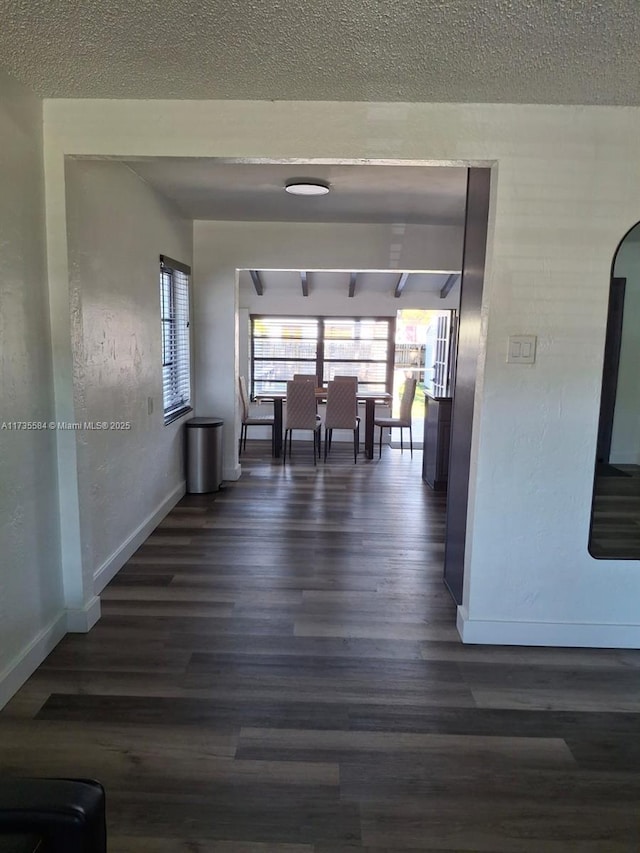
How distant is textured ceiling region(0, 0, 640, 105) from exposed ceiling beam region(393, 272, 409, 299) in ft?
16.4

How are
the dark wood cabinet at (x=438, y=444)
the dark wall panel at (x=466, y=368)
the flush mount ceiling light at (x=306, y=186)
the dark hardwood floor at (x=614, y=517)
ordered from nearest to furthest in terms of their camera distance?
the dark hardwood floor at (x=614, y=517) → the dark wall panel at (x=466, y=368) → the flush mount ceiling light at (x=306, y=186) → the dark wood cabinet at (x=438, y=444)

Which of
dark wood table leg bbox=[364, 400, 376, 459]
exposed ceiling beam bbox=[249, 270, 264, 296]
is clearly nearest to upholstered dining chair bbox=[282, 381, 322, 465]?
dark wood table leg bbox=[364, 400, 376, 459]

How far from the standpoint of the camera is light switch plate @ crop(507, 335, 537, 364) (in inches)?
94.7

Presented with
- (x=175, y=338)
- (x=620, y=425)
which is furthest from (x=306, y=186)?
(x=620, y=425)

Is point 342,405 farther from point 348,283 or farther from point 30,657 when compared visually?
point 30,657

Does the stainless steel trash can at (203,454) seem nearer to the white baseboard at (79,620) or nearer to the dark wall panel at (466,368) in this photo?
the white baseboard at (79,620)

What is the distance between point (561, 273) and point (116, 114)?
196cm

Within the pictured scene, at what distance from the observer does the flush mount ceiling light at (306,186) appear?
11.8 ft

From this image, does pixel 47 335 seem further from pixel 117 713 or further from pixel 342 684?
pixel 342 684

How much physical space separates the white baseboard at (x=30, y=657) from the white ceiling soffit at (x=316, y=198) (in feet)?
A: 7.95

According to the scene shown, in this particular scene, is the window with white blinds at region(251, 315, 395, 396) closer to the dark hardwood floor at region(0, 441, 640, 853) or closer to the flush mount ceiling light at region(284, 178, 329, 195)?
the flush mount ceiling light at region(284, 178, 329, 195)

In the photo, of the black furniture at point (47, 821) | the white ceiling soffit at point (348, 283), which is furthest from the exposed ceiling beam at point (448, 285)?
the black furniture at point (47, 821)

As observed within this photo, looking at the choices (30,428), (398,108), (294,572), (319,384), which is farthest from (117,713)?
(319,384)

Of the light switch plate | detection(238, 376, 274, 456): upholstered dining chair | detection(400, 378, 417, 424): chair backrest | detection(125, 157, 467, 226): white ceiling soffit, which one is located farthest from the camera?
detection(400, 378, 417, 424): chair backrest
